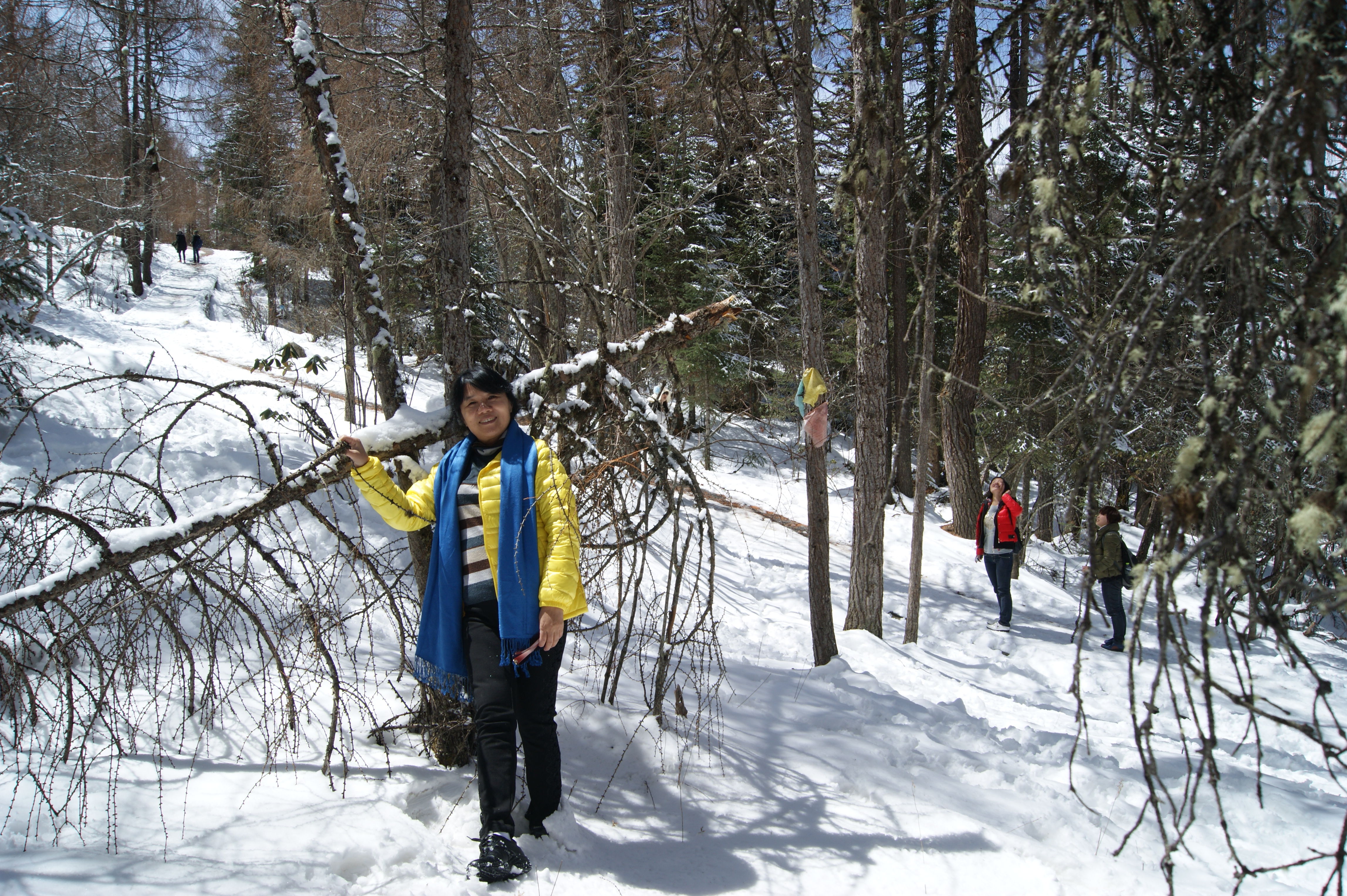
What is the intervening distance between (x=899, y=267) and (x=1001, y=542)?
7598 millimetres

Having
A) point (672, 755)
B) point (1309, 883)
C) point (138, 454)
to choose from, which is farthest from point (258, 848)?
point (138, 454)

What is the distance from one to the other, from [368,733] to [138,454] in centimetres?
490

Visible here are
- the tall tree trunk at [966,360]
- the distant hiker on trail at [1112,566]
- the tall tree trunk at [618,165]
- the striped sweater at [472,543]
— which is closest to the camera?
the striped sweater at [472,543]

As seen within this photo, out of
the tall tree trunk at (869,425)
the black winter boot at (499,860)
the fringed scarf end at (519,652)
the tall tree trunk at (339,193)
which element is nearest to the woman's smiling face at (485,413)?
the tall tree trunk at (339,193)

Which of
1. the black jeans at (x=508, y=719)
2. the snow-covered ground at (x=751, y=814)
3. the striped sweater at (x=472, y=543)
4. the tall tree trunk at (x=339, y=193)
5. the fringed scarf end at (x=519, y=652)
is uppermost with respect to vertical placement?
the tall tree trunk at (x=339, y=193)

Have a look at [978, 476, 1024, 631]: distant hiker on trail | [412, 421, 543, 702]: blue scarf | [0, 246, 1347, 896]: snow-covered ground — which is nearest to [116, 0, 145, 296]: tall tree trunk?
[0, 246, 1347, 896]: snow-covered ground

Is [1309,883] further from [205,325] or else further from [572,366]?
[205,325]

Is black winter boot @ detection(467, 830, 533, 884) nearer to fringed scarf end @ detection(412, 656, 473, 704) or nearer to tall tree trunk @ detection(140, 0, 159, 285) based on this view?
fringed scarf end @ detection(412, 656, 473, 704)

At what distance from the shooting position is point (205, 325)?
1912 cm

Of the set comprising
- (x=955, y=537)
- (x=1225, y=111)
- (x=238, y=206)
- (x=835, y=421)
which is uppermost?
(x=238, y=206)

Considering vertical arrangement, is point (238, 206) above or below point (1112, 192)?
above

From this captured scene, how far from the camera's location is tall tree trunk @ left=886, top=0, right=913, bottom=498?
2508 mm

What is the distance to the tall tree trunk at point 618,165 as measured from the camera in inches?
277

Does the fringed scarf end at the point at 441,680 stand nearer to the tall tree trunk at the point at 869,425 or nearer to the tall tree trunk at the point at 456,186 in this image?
the tall tree trunk at the point at 456,186
